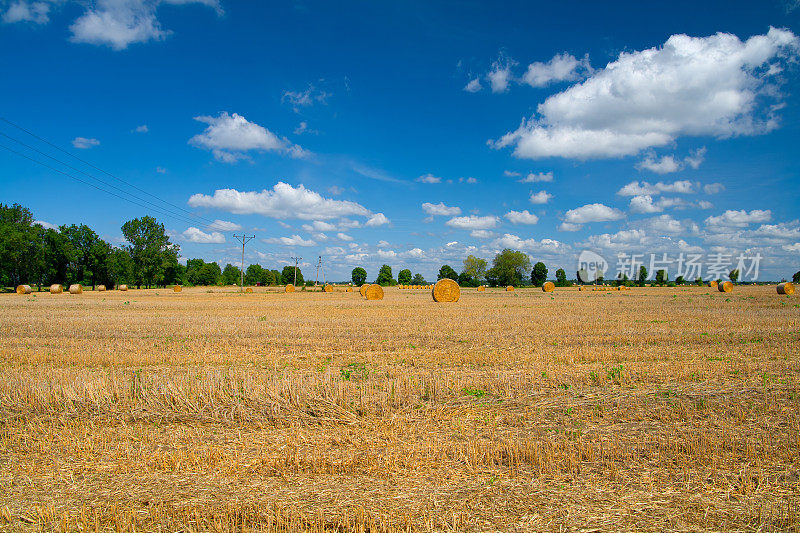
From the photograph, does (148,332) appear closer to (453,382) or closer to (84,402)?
(84,402)

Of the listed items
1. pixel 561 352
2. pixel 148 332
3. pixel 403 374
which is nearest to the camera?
pixel 403 374

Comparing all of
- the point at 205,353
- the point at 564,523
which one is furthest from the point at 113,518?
the point at 205,353

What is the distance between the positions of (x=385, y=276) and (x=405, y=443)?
6429 inches

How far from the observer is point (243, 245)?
253 feet

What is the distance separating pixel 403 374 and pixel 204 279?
6482 inches

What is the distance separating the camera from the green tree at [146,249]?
105m

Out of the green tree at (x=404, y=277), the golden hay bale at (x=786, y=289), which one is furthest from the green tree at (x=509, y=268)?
the golden hay bale at (x=786, y=289)

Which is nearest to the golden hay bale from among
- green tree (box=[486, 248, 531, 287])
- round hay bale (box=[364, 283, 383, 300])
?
round hay bale (box=[364, 283, 383, 300])

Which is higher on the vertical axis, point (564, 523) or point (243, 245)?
point (243, 245)

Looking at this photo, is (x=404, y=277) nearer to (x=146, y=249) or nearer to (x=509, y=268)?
(x=509, y=268)

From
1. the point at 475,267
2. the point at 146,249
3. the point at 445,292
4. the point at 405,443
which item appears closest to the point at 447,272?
the point at 475,267

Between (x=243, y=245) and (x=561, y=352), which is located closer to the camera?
(x=561, y=352)

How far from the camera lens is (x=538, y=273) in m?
160

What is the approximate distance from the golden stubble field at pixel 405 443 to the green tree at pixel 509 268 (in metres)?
145
